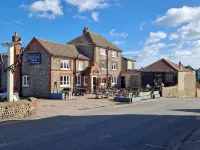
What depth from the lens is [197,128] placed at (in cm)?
1226

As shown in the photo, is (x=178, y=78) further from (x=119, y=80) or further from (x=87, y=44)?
(x=87, y=44)

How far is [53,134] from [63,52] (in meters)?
26.2

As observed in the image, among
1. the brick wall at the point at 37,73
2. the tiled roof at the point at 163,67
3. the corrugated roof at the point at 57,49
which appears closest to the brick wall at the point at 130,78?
the tiled roof at the point at 163,67

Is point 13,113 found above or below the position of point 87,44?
below

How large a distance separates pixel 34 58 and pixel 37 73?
82.5 inches

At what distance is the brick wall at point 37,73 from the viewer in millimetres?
32812

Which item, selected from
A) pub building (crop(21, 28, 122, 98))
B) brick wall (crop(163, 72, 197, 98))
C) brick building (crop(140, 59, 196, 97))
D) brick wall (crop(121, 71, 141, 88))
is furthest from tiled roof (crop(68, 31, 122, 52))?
brick wall (crop(163, 72, 197, 98))

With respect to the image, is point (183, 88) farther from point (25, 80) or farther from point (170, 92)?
point (25, 80)

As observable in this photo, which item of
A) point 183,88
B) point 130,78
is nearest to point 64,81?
point 130,78

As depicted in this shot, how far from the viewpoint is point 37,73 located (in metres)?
33.7

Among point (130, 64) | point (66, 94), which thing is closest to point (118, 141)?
point (66, 94)

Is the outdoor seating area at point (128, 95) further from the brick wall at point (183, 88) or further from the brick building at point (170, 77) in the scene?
the brick building at point (170, 77)

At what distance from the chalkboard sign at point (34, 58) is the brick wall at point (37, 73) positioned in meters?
0.44

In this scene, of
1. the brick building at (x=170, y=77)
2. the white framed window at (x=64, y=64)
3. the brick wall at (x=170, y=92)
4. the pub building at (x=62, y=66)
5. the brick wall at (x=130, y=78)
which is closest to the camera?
the pub building at (x=62, y=66)
